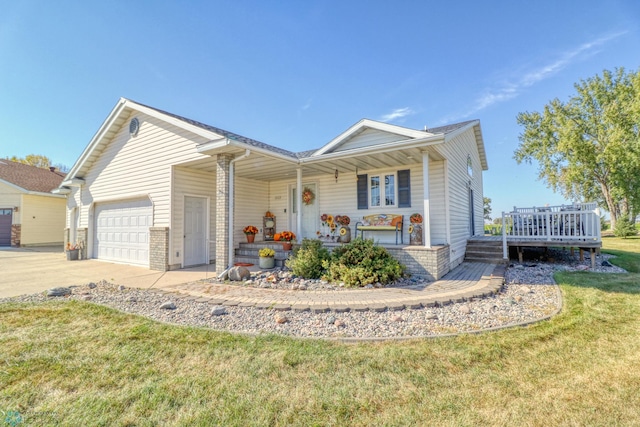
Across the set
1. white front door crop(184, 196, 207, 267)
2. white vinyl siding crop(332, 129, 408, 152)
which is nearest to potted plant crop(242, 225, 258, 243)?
white front door crop(184, 196, 207, 267)

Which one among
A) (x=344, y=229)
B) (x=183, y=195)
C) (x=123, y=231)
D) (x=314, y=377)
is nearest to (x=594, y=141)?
(x=344, y=229)

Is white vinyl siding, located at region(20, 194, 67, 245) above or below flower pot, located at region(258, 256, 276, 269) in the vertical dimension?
above

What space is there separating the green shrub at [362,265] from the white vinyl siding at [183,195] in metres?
4.60

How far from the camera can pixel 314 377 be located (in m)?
2.36

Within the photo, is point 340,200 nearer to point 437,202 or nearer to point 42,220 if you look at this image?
point 437,202

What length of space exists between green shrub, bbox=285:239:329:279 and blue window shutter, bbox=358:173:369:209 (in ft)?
8.78

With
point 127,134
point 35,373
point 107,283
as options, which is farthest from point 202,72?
point 35,373

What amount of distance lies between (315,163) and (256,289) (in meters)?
4.03

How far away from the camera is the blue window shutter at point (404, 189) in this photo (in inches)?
319

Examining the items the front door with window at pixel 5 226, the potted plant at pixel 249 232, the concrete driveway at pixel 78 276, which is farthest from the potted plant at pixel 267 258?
the front door with window at pixel 5 226

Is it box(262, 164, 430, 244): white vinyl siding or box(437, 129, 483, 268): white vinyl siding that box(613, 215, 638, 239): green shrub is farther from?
box(262, 164, 430, 244): white vinyl siding

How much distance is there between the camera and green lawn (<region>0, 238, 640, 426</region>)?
6.24 feet

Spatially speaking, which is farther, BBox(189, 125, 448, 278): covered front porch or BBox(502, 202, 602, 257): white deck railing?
BBox(502, 202, 602, 257): white deck railing

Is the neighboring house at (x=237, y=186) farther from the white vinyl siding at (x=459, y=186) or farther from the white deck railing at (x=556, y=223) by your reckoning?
the white deck railing at (x=556, y=223)
